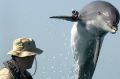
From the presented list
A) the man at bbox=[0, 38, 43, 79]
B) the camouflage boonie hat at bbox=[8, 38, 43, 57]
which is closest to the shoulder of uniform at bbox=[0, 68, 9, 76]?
the man at bbox=[0, 38, 43, 79]

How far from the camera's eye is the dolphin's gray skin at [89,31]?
5133mm

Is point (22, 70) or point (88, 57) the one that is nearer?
point (22, 70)

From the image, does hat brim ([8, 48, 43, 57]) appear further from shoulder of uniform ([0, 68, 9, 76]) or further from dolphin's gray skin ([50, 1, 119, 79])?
dolphin's gray skin ([50, 1, 119, 79])

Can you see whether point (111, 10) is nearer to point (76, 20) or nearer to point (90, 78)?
point (76, 20)

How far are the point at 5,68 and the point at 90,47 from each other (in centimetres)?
222

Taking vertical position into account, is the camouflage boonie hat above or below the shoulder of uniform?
above

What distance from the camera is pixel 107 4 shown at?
17.4 ft

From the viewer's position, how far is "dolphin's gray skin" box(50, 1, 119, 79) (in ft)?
16.8

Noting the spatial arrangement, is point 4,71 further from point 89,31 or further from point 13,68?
point 89,31

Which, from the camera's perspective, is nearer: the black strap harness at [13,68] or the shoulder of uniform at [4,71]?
the shoulder of uniform at [4,71]

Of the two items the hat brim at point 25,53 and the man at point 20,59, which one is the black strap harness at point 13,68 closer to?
the man at point 20,59

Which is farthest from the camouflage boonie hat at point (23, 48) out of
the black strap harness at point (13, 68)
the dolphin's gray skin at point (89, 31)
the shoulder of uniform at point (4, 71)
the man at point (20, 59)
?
the dolphin's gray skin at point (89, 31)

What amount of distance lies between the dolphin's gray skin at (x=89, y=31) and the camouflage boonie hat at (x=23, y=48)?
1369 mm

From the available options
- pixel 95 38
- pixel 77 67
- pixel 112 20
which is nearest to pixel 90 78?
pixel 77 67
